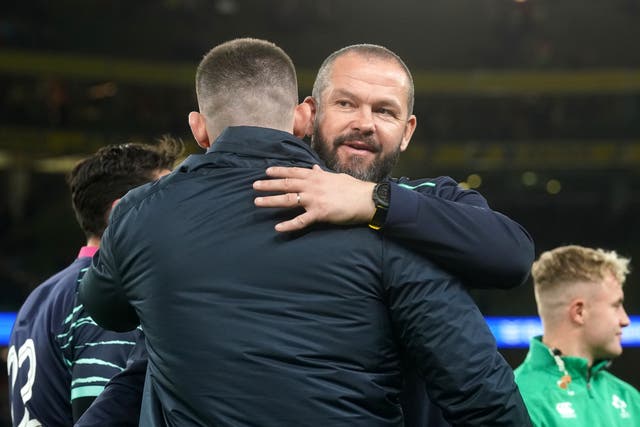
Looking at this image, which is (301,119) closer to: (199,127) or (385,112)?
(199,127)

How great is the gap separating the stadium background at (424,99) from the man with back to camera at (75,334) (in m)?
11.9

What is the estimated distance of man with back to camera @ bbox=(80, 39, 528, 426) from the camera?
5.84 feet

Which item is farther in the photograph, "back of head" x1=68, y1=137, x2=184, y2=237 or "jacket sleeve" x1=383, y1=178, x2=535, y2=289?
"back of head" x1=68, y1=137, x2=184, y2=237

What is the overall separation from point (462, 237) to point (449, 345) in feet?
0.71

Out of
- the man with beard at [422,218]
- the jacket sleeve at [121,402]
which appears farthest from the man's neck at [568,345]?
the jacket sleeve at [121,402]

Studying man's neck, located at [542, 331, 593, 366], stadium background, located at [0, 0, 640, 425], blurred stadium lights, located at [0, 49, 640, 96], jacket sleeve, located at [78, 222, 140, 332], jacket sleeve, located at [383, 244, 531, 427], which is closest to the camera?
jacket sleeve, located at [383, 244, 531, 427]

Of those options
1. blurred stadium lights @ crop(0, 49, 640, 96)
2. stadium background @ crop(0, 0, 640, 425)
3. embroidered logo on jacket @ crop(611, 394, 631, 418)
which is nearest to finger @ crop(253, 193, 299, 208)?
embroidered logo on jacket @ crop(611, 394, 631, 418)

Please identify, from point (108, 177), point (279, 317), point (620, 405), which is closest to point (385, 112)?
point (279, 317)

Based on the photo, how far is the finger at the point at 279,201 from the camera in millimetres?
1811

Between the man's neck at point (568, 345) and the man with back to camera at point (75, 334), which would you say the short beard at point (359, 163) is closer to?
the man with back to camera at point (75, 334)

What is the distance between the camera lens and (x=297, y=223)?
181 centimetres

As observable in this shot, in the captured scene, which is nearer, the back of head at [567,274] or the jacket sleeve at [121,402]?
the jacket sleeve at [121,402]

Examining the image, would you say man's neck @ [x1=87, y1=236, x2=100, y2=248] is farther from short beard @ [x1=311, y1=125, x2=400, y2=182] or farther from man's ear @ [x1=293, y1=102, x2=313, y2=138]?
Answer: man's ear @ [x1=293, y1=102, x2=313, y2=138]

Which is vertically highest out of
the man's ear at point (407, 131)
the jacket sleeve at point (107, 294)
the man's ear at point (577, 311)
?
the man's ear at point (407, 131)
